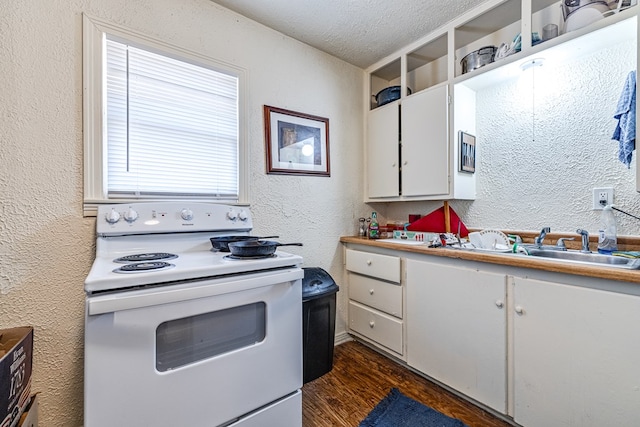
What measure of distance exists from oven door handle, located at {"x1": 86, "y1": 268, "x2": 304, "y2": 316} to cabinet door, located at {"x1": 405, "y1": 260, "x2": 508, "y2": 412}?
0.93 metres

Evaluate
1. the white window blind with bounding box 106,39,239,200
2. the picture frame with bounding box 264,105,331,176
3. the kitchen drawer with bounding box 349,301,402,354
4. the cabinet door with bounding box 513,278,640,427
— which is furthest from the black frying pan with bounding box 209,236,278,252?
the cabinet door with bounding box 513,278,640,427

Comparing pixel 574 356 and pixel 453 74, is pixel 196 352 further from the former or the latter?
pixel 453 74

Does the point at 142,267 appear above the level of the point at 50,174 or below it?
below

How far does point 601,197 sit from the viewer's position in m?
1.49

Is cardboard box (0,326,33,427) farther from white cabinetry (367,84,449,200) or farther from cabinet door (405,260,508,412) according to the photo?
white cabinetry (367,84,449,200)

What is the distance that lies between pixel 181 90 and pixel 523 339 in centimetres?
222

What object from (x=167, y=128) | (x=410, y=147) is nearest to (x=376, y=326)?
(x=410, y=147)

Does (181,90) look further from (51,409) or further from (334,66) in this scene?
(51,409)

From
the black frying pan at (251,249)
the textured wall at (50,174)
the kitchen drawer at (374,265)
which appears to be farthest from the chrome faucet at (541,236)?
the textured wall at (50,174)

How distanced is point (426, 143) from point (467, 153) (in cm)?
28

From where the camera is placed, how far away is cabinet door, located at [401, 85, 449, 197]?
6.26 feet

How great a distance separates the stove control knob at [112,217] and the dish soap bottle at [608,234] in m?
2.39

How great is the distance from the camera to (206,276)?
0.98 metres

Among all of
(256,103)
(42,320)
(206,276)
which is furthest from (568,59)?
(42,320)
